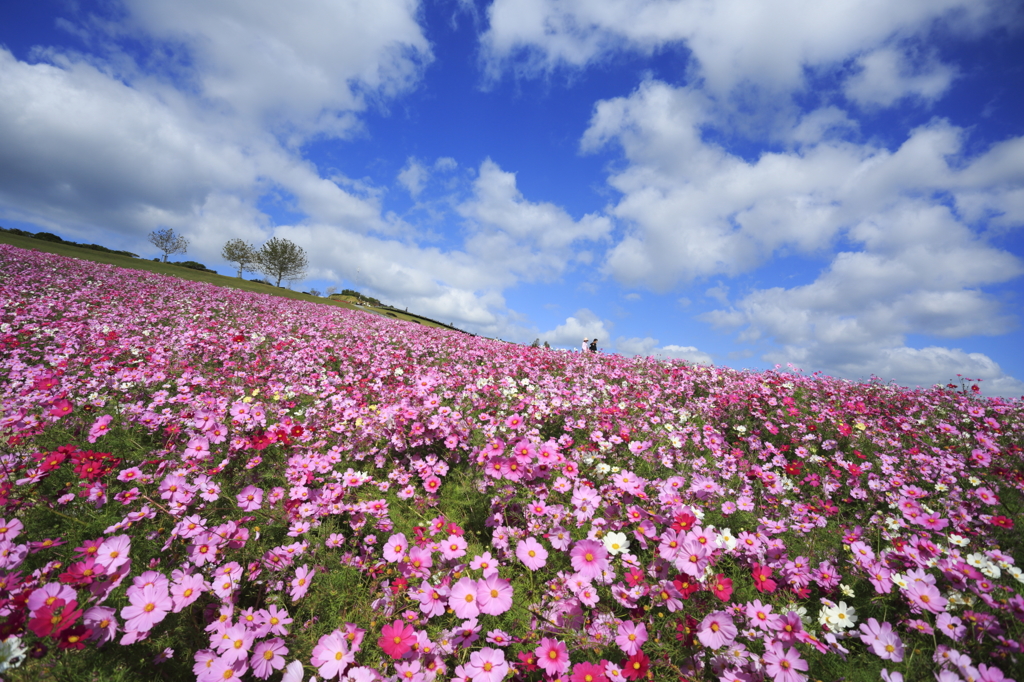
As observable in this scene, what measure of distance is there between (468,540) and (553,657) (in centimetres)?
154

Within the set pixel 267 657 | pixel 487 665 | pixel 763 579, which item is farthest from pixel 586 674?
pixel 267 657

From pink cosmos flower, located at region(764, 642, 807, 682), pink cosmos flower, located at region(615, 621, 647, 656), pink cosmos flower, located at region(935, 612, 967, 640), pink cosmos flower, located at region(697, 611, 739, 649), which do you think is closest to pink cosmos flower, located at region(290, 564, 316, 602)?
pink cosmos flower, located at region(615, 621, 647, 656)

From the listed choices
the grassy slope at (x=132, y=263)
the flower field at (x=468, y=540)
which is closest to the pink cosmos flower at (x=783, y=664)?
the flower field at (x=468, y=540)

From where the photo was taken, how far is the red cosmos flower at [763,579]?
6.81 feet

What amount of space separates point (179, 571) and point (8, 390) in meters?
5.10

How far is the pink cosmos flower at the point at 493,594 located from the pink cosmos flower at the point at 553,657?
0.25 m

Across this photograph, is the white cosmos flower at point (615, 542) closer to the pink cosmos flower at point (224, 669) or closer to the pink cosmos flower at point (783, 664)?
the pink cosmos flower at point (783, 664)

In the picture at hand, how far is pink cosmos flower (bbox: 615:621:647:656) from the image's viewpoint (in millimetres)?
1910

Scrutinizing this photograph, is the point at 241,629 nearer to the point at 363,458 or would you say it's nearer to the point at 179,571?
the point at 179,571

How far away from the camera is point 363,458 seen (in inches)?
160

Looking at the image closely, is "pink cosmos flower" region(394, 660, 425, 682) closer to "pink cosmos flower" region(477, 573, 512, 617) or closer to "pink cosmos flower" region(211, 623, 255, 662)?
"pink cosmos flower" region(477, 573, 512, 617)

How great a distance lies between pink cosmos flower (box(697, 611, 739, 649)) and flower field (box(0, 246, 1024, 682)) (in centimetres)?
1

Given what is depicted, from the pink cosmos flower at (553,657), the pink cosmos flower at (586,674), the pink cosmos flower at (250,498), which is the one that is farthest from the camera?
the pink cosmos flower at (250,498)

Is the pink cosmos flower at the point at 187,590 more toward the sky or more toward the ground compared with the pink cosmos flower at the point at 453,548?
more toward the ground
